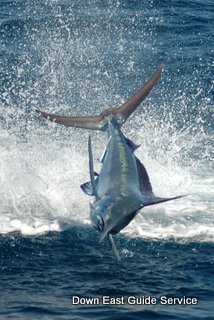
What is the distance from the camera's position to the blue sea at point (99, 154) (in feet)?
27.3

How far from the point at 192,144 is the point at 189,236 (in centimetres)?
537

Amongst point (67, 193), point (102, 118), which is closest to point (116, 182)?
point (102, 118)

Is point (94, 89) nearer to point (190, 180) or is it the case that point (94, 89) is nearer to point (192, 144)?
point (192, 144)

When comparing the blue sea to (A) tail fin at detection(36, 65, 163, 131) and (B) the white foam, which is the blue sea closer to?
(B) the white foam

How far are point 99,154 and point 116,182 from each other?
6.81 metres

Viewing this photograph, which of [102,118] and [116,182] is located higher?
[102,118]

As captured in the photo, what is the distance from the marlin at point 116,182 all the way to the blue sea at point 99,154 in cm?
121

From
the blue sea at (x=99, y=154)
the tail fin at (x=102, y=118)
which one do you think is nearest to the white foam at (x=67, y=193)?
the blue sea at (x=99, y=154)

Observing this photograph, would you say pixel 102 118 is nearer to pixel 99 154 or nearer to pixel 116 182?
pixel 116 182

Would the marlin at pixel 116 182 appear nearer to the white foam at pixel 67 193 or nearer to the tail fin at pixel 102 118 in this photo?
the tail fin at pixel 102 118

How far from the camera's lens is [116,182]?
7984mm

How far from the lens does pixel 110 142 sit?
9320mm

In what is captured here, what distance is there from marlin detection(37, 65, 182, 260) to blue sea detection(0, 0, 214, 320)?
3.97 ft

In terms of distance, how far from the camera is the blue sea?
832 centimetres
